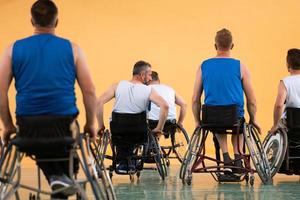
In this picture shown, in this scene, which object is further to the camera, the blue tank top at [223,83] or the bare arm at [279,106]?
the bare arm at [279,106]

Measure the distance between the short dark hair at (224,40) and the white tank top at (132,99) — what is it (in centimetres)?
68

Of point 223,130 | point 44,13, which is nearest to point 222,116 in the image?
point 223,130

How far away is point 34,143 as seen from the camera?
2924 millimetres

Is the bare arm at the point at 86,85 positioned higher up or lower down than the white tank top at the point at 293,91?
higher up

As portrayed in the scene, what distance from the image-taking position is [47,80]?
3.04m

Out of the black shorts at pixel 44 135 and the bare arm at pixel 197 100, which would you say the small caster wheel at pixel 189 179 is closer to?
the bare arm at pixel 197 100

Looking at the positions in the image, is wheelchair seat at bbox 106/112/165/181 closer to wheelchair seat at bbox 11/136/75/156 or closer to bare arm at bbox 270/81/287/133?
bare arm at bbox 270/81/287/133

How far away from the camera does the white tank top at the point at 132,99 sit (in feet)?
18.7

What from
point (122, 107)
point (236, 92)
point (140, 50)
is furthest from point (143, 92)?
point (140, 50)

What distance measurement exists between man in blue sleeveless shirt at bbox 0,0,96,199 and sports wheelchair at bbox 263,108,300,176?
264cm

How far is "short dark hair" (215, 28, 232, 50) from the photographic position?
17.7 ft

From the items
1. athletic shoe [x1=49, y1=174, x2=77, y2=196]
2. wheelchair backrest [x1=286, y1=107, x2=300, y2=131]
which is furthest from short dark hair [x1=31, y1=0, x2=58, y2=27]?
wheelchair backrest [x1=286, y1=107, x2=300, y2=131]

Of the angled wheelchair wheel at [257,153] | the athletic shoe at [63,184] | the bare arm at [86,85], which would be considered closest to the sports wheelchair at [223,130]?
the angled wheelchair wheel at [257,153]

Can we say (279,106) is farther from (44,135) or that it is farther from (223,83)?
(44,135)
